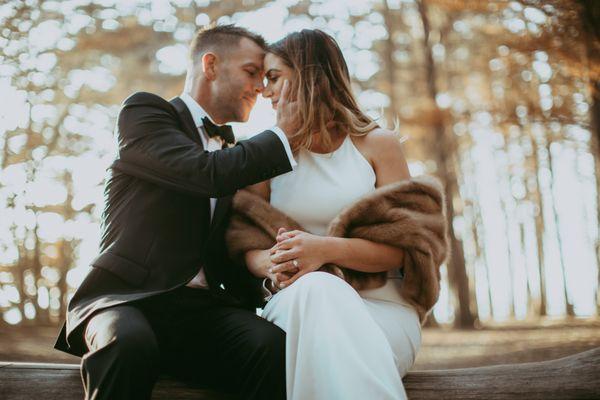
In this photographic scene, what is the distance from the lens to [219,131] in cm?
341

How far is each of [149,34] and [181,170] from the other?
9480 millimetres

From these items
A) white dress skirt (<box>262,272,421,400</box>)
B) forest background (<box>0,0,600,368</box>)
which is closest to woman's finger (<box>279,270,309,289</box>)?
white dress skirt (<box>262,272,421,400</box>)

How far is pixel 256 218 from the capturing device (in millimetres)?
3043

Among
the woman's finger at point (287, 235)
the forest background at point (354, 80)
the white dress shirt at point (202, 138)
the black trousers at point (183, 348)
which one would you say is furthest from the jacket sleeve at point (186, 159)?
the forest background at point (354, 80)

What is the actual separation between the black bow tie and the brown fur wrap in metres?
0.53

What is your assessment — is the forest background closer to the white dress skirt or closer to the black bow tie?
the black bow tie

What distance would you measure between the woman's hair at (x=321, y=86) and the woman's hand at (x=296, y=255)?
1.99ft

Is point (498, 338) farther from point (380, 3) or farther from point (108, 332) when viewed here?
point (108, 332)

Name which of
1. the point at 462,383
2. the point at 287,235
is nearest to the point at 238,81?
the point at 287,235

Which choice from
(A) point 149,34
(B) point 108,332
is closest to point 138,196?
(B) point 108,332

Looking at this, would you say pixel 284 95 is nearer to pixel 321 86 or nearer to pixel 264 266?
pixel 321 86

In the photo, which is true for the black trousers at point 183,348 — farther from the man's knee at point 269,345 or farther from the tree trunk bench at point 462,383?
the tree trunk bench at point 462,383

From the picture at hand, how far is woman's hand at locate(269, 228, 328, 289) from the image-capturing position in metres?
2.75

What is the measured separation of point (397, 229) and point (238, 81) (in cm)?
141
